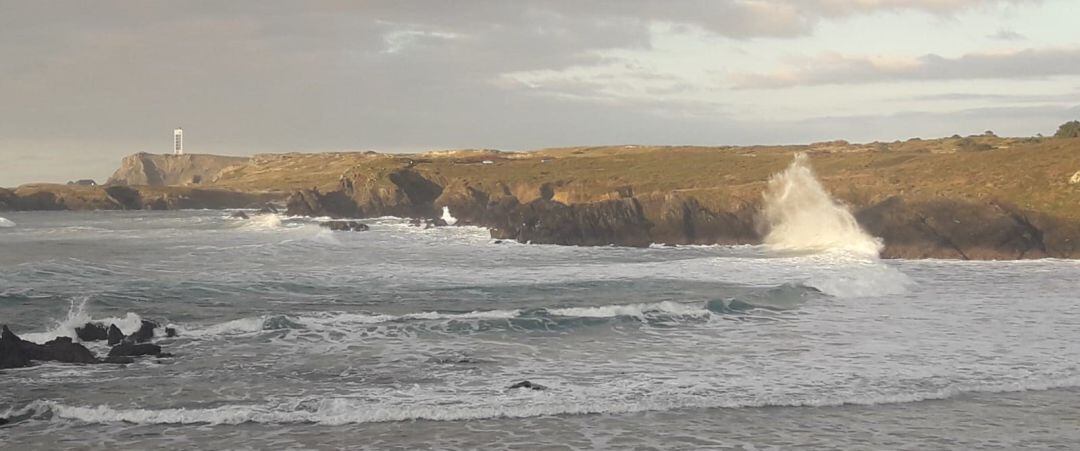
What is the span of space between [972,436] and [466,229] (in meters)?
52.7

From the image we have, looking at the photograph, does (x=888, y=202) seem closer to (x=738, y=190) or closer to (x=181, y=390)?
(x=738, y=190)

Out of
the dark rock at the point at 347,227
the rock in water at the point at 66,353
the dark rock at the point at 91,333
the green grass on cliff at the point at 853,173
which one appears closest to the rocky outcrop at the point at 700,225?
the green grass on cliff at the point at 853,173

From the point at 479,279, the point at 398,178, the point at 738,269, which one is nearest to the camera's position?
the point at 479,279

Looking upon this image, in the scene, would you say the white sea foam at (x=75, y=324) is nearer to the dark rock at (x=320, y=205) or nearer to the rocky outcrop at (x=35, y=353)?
the rocky outcrop at (x=35, y=353)

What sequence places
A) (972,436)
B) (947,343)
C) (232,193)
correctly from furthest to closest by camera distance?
(232,193)
(947,343)
(972,436)

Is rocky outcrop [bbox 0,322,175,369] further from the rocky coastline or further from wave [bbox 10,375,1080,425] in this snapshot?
the rocky coastline

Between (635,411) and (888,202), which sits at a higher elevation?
(888,202)

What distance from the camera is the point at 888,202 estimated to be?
43.0m

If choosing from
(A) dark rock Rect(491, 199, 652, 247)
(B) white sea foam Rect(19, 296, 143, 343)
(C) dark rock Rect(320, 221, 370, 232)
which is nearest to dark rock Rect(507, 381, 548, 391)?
(B) white sea foam Rect(19, 296, 143, 343)

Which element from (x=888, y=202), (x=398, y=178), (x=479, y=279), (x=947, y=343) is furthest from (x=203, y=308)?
(x=398, y=178)

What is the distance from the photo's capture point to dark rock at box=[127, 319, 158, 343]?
20.6 metres

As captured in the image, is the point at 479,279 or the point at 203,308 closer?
the point at 203,308

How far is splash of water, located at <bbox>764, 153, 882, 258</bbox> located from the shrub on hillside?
81.0 ft

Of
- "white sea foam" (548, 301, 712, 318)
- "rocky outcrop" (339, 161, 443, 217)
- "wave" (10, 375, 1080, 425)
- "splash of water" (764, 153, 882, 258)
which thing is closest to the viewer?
"wave" (10, 375, 1080, 425)
